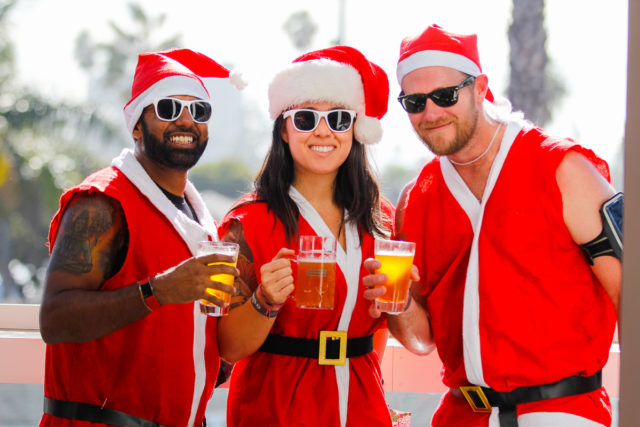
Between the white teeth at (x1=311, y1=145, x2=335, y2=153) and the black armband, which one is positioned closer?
the black armband

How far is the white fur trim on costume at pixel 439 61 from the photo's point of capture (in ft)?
10.6

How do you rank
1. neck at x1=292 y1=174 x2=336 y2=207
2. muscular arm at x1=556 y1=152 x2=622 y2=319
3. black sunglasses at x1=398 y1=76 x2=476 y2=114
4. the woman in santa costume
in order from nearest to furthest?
muscular arm at x1=556 y1=152 x2=622 y2=319
the woman in santa costume
black sunglasses at x1=398 y1=76 x2=476 y2=114
neck at x1=292 y1=174 x2=336 y2=207

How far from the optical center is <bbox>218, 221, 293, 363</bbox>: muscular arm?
279 cm

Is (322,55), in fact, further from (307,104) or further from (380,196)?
(380,196)

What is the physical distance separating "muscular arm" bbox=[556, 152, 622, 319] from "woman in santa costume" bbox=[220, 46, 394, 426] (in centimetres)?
88

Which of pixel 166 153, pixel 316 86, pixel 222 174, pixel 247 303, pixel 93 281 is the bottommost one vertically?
pixel 222 174

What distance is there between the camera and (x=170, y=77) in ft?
11.1

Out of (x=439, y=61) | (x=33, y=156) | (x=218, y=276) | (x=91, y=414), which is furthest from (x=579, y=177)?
(x=33, y=156)

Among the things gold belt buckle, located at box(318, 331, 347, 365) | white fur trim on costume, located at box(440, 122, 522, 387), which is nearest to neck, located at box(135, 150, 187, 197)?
gold belt buckle, located at box(318, 331, 347, 365)

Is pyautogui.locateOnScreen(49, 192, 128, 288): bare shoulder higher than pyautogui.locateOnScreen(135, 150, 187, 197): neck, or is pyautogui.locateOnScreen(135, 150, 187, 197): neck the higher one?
pyautogui.locateOnScreen(135, 150, 187, 197): neck

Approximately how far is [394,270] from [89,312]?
1226 mm

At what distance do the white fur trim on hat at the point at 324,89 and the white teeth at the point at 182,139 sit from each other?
43 centimetres

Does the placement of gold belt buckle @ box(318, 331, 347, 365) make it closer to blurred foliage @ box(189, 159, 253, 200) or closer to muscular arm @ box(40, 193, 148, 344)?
muscular arm @ box(40, 193, 148, 344)

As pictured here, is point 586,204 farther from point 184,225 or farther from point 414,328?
point 184,225
